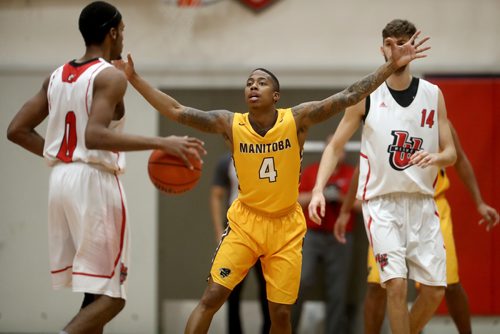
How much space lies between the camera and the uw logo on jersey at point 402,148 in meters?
5.65

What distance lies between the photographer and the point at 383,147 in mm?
5688

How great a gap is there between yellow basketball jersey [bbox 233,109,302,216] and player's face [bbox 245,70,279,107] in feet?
0.58

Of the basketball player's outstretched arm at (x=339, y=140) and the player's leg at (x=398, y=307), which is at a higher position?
the basketball player's outstretched arm at (x=339, y=140)

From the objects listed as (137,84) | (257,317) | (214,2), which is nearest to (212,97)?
(214,2)

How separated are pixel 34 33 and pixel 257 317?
402cm

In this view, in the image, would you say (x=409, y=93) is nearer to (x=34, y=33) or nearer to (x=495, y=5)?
(x=495, y=5)

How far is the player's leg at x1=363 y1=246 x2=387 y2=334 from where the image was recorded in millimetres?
6055

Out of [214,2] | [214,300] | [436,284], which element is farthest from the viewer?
[214,2]

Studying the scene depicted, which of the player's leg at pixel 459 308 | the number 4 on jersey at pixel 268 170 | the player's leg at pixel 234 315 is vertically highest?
the number 4 on jersey at pixel 268 170

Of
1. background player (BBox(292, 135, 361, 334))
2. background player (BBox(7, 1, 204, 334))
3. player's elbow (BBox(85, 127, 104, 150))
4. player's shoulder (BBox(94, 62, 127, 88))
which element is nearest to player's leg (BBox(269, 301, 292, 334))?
background player (BBox(7, 1, 204, 334))

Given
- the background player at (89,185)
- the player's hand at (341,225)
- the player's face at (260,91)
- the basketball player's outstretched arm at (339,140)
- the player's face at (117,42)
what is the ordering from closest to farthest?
the background player at (89,185)
the player's face at (117,42)
the player's face at (260,91)
the basketball player's outstretched arm at (339,140)
the player's hand at (341,225)

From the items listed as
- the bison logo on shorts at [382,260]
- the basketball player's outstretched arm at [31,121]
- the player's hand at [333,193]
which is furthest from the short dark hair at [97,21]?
the player's hand at [333,193]

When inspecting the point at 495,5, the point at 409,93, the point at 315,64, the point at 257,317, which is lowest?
the point at 257,317

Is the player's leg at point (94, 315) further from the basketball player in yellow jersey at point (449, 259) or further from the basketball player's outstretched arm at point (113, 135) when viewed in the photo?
the basketball player in yellow jersey at point (449, 259)
